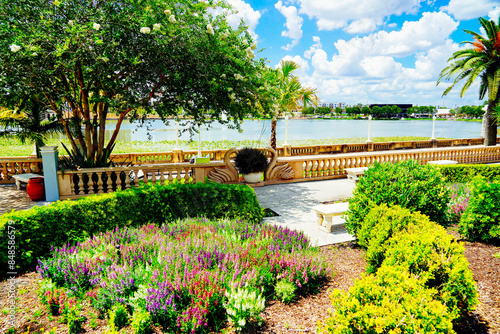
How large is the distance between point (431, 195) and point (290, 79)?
1591 cm

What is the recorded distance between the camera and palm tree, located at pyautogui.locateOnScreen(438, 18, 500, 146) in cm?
2102

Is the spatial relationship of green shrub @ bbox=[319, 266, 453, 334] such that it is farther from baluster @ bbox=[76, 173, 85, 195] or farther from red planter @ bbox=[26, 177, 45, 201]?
red planter @ bbox=[26, 177, 45, 201]

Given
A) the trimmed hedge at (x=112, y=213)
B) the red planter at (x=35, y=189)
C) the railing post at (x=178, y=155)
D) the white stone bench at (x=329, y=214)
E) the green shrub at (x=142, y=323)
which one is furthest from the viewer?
the railing post at (x=178, y=155)

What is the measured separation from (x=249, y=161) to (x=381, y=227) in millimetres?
7198

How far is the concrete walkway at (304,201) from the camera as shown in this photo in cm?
684

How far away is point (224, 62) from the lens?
10031 millimetres

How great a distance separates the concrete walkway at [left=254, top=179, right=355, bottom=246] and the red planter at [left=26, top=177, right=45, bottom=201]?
21.7 ft

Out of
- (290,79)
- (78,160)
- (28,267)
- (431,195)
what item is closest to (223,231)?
(28,267)

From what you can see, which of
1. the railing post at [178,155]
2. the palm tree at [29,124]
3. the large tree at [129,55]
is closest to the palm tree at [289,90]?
the railing post at [178,155]

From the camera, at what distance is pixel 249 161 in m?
11.5

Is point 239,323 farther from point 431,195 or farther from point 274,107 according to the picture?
point 274,107

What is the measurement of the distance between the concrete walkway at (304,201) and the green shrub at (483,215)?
2.11 meters

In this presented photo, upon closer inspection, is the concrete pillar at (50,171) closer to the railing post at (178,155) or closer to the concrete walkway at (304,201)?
the concrete walkway at (304,201)

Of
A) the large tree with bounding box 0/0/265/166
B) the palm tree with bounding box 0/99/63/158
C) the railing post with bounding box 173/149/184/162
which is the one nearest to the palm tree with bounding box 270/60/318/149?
the railing post with bounding box 173/149/184/162
